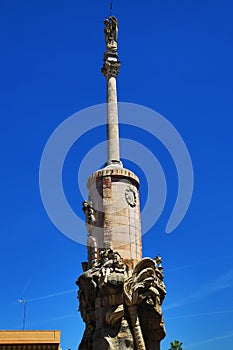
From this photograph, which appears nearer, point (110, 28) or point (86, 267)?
point (86, 267)

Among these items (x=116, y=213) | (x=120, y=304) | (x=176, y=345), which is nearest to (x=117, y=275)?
(x=120, y=304)

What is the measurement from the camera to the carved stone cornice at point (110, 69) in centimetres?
2595

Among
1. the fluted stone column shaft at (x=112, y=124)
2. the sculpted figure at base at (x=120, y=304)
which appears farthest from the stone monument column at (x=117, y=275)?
the fluted stone column shaft at (x=112, y=124)

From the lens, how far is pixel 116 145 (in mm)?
24172

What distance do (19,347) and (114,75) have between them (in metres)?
25.5

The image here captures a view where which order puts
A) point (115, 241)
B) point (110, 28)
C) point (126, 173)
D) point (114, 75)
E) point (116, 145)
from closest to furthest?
point (115, 241) → point (126, 173) → point (116, 145) → point (114, 75) → point (110, 28)

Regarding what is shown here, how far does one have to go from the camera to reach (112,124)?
2456 centimetres

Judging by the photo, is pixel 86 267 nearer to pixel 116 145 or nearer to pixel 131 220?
pixel 131 220

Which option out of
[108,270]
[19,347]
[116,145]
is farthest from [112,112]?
→ [19,347]

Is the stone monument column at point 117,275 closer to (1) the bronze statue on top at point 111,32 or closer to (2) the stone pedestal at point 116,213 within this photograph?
(2) the stone pedestal at point 116,213

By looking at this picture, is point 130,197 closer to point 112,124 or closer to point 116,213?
point 116,213

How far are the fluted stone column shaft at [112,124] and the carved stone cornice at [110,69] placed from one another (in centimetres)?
22

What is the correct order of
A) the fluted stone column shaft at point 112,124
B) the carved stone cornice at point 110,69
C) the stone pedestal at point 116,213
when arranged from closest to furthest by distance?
the stone pedestal at point 116,213 < the fluted stone column shaft at point 112,124 < the carved stone cornice at point 110,69

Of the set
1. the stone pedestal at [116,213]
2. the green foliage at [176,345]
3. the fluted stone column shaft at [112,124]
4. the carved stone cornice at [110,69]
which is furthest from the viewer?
the green foliage at [176,345]
